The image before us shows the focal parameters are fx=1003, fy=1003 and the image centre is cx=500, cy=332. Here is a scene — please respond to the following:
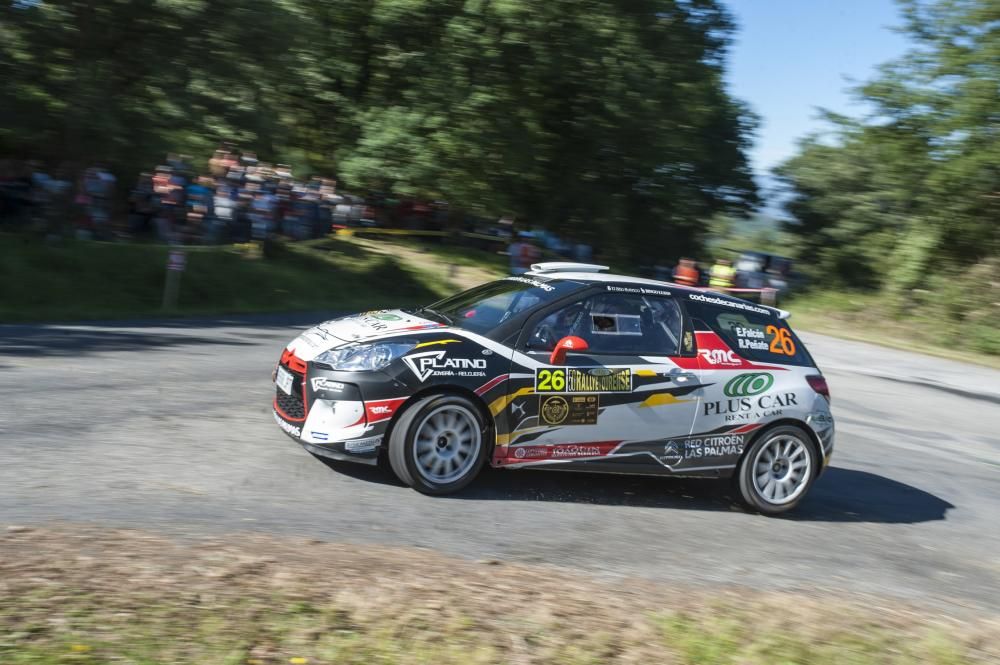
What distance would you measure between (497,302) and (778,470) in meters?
2.83

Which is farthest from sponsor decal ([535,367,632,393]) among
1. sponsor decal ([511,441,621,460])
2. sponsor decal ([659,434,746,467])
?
sponsor decal ([659,434,746,467])

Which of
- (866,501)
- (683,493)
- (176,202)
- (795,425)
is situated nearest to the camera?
(795,425)

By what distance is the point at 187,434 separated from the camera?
27.7ft

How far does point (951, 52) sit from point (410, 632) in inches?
1246

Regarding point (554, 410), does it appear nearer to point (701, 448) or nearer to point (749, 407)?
point (701, 448)

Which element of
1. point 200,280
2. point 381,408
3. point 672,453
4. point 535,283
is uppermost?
point 535,283

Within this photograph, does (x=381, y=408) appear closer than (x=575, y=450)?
Yes

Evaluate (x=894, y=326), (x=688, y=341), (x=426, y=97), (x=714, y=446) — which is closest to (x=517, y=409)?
(x=688, y=341)

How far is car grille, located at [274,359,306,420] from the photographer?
753 centimetres

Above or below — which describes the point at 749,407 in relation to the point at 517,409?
above

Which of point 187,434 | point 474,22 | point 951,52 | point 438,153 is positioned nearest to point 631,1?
point 474,22

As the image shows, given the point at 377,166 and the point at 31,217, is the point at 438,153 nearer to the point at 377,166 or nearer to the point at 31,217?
the point at 377,166

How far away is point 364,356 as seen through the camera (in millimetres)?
7348

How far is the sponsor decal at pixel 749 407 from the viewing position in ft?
27.2
